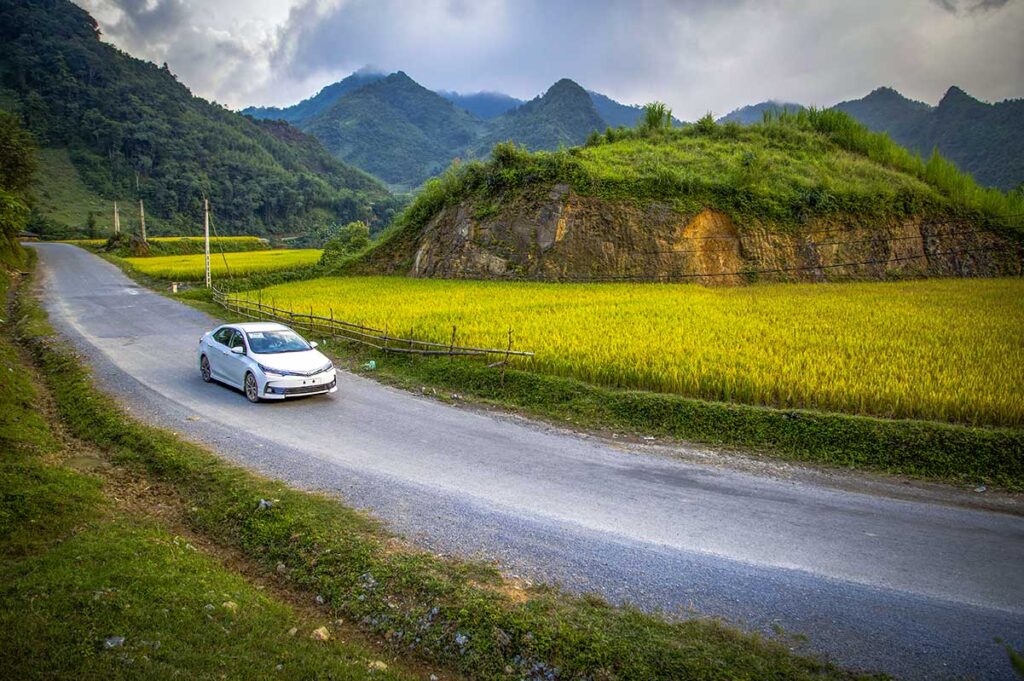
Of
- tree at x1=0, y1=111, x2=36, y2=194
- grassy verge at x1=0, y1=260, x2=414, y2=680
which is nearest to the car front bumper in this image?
grassy verge at x1=0, y1=260, x2=414, y2=680

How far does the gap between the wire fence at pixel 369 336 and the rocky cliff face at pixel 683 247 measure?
13.8 m

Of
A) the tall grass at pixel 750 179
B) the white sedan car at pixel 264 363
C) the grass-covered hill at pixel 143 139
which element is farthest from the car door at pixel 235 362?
the grass-covered hill at pixel 143 139

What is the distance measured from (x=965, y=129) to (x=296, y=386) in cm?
10944

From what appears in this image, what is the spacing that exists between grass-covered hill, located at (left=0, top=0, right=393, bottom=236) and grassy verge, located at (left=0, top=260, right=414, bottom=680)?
99188 millimetres

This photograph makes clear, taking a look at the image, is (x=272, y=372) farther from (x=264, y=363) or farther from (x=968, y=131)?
(x=968, y=131)

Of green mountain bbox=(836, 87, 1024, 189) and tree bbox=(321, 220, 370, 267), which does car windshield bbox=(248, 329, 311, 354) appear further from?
green mountain bbox=(836, 87, 1024, 189)

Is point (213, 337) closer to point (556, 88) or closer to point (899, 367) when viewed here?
point (899, 367)

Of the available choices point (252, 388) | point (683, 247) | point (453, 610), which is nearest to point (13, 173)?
point (252, 388)

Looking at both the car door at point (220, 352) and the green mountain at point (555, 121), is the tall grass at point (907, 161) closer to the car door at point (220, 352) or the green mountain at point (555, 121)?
the car door at point (220, 352)

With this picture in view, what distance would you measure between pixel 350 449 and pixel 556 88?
583 ft

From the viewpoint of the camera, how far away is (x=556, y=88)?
6614 inches

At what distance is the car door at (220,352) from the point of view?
1323 cm

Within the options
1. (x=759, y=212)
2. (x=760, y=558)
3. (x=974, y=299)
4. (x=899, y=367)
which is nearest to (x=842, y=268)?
(x=759, y=212)

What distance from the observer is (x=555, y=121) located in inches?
5965
